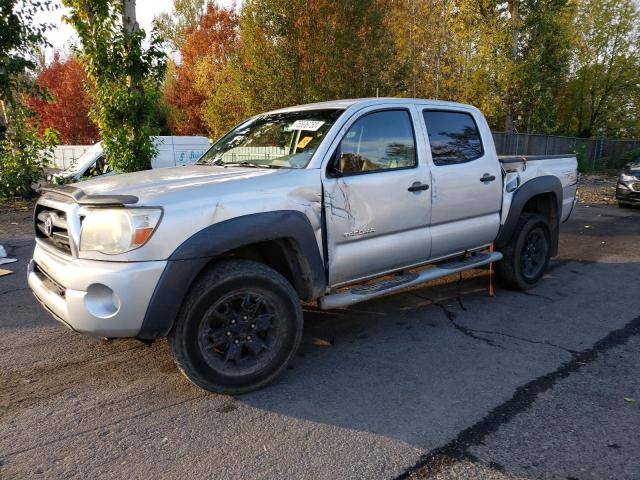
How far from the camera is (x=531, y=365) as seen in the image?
12.1 ft

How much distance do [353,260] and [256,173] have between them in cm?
98

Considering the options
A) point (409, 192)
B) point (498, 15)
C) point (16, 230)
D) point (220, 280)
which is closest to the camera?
point (220, 280)

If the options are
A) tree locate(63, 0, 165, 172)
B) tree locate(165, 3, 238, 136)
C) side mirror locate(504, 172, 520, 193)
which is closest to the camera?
side mirror locate(504, 172, 520, 193)

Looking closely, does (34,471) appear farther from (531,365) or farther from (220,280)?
(531,365)

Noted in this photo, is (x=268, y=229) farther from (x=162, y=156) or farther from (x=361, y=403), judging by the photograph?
(x=162, y=156)

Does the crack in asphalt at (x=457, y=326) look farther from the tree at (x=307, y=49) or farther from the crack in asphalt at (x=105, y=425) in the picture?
the tree at (x=307, y=49)

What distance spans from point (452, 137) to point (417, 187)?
888 millimetres

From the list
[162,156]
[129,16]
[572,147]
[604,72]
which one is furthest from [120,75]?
[604,72]

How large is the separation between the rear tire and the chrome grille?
424 centimetres

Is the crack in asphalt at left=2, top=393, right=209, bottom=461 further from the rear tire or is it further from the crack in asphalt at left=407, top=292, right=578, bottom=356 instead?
the rear tire

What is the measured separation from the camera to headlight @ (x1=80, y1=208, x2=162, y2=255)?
285cm

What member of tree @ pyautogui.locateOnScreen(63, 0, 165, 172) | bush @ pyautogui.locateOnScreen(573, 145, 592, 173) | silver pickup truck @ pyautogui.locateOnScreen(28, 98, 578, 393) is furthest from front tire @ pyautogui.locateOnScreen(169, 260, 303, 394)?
bush @ pyautogui.locateOnScreen(573, 145, 592, 173)

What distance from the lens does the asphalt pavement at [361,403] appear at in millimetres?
2565

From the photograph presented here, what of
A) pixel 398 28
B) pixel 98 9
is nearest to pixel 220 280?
pixel 98 9
